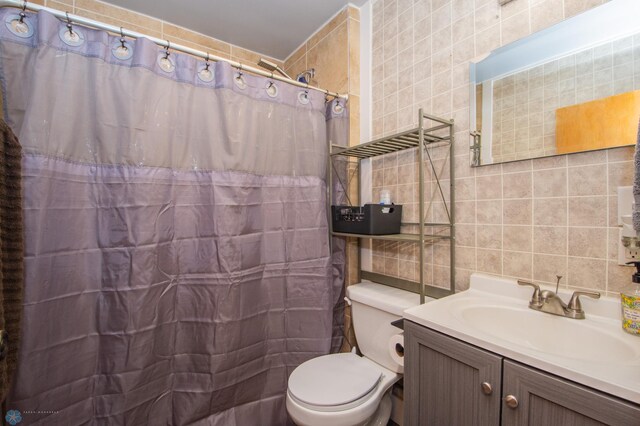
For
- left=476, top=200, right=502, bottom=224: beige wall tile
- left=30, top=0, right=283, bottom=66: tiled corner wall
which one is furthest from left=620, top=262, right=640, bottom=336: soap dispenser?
left=30, top=0, right=283, bottom=66: tiled corner wall

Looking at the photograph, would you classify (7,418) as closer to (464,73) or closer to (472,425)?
(472,425)

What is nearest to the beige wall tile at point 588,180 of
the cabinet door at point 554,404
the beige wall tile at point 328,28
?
the cabinet door at point 554,404

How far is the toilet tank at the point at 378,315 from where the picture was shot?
1.26 meters

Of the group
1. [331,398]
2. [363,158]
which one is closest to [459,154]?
[363,158]

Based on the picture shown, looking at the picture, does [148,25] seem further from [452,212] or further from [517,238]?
[517,238]

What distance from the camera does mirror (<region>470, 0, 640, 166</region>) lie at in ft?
2.71

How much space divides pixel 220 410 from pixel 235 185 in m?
1.06

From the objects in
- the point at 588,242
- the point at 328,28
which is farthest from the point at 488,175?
the point at 328,28

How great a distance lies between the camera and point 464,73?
1.20m

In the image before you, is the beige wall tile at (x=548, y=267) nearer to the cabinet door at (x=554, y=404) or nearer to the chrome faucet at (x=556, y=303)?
the chrome faucet at (x=556, y=303)

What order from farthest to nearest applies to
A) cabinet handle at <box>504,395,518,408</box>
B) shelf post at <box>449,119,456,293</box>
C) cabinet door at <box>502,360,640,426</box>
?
shelf post at <box>449,119,456,293</box> < cabinet handle at <box>504,395,518,408</box> < cabinet door at <box>502,360,640,426</box>

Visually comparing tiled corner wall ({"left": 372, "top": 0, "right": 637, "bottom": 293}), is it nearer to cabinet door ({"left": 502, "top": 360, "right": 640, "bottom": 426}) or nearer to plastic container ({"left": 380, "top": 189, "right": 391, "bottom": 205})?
plastic container ({"left": 380, "top": 189, "right": 391, "bottom": 205})

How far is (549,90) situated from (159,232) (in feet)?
5.25

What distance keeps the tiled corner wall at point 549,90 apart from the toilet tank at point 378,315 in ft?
2.46
